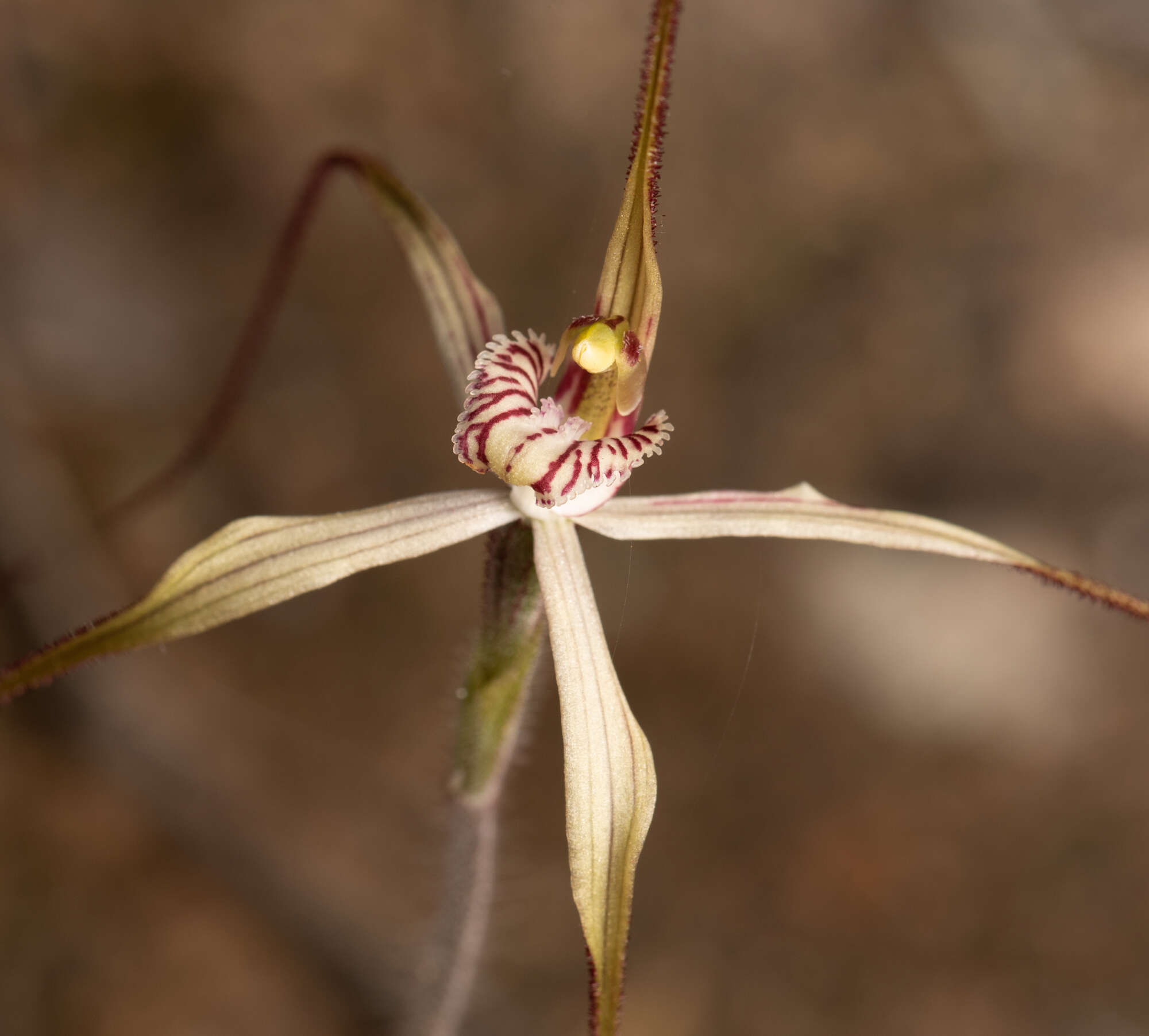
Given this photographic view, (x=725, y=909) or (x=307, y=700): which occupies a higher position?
(x=307, y=700)

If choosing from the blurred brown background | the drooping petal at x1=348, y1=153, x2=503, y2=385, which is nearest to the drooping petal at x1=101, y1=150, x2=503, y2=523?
the drooping petal at x1=348, y1=153, x2=503, y2=385

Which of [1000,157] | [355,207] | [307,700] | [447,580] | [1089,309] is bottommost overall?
[307,700]

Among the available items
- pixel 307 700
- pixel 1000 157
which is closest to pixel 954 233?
pixel 1000 157

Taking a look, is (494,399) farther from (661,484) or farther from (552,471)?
(661,484)

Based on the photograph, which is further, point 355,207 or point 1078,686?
point 355,207

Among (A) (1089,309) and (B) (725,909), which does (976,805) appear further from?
(A) (1089,309)

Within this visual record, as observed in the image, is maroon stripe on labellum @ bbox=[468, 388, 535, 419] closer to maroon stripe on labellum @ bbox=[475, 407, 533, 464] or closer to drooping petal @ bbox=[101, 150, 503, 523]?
maroon stripe on labellum @ bbox=[475, 407, 533, 464]

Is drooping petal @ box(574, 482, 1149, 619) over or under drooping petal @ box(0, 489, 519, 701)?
over
